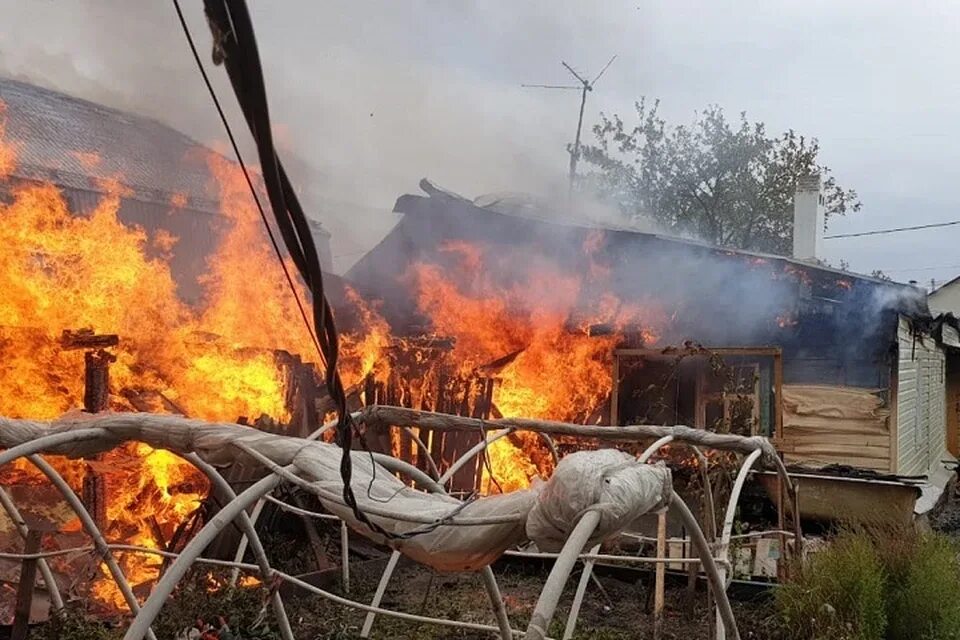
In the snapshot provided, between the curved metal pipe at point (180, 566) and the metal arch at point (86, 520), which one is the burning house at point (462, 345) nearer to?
the metal arch at point (86, 520)

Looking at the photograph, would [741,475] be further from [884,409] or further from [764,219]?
[764,219]

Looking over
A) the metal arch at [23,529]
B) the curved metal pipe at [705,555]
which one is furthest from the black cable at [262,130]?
the metal arch at [23,529]

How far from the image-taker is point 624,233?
13.6m

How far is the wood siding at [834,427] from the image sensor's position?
39.0ft

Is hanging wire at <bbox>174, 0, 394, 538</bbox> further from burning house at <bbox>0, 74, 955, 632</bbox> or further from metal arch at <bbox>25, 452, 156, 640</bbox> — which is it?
burning house at <bbox>0, 74, 955, 632</bbox>

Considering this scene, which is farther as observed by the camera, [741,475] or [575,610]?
[575,610]

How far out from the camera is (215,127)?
13.5 metres

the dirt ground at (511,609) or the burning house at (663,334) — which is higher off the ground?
the burning house at (663,334)

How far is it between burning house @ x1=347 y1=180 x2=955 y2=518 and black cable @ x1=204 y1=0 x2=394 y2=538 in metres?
8.75

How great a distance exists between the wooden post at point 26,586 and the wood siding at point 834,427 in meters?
9.85

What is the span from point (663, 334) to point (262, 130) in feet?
39.3

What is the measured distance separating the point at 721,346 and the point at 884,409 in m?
2.55

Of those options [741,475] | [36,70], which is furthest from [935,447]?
[36,70]

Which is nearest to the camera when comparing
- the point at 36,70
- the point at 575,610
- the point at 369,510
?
the point at 369,510
